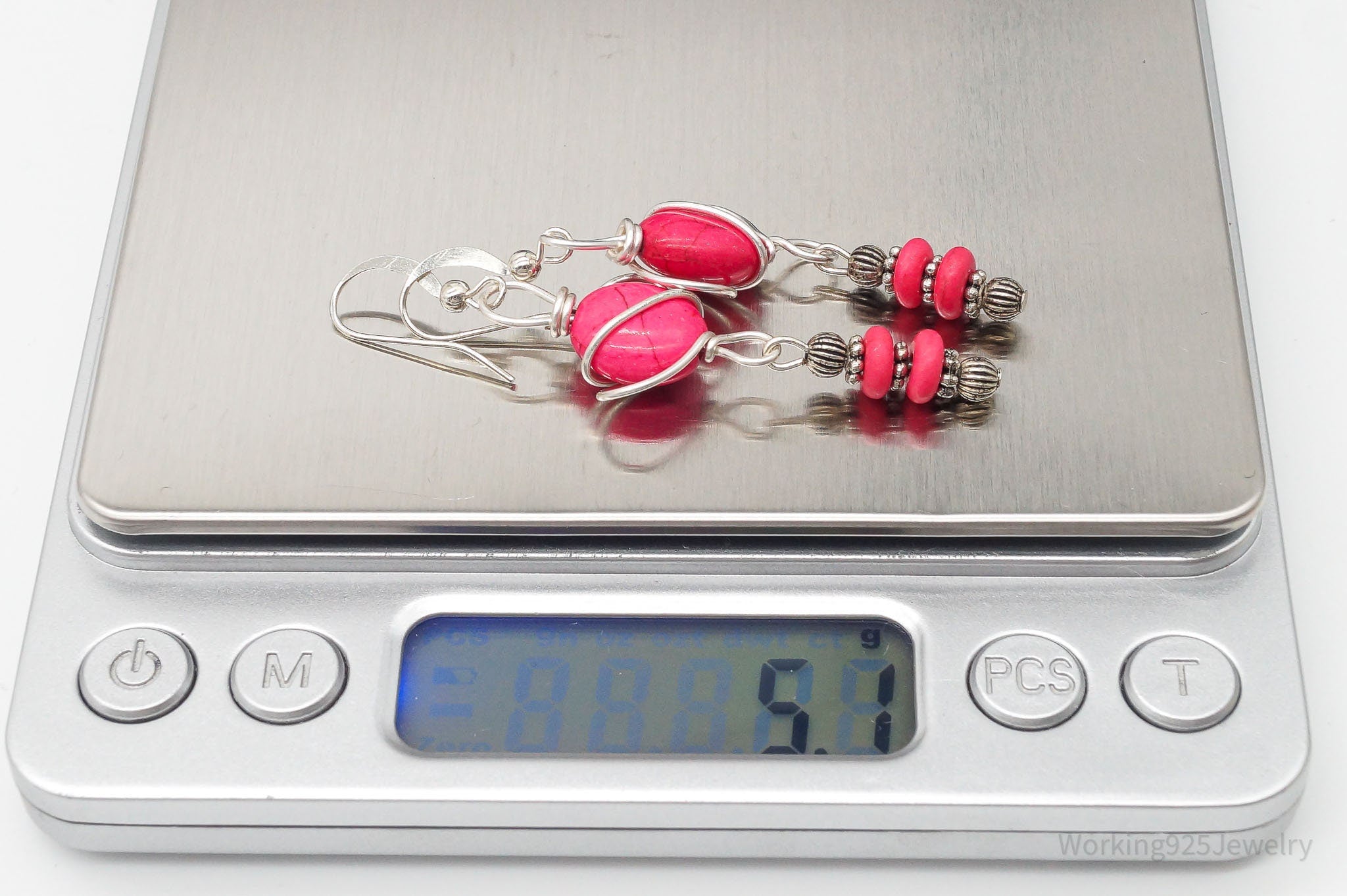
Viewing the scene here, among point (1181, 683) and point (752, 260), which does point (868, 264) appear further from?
point (1181, 683)

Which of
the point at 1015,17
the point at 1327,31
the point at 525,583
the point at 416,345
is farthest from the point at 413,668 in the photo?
the point at 1327,31

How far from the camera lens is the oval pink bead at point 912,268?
28.7 inches

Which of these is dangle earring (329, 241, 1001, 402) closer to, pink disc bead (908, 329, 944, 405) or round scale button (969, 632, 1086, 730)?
pink disc bead (908, 329, 944, 405)

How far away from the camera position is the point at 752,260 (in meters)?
0.75

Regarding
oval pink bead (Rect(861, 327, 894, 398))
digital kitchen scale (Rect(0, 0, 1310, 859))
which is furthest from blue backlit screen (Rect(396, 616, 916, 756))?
oval pink bead (Rect(861, 327, 894, 398))

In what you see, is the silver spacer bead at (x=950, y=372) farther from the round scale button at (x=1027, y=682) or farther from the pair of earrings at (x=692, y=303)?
the round scale button at (x=1027, y=682)

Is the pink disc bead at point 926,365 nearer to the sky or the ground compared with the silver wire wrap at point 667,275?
nearer to the ground

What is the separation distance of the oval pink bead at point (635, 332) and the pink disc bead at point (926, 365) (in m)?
0.10

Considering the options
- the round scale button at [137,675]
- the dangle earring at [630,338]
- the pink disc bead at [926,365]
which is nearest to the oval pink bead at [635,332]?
the dangle earring at [630,338]

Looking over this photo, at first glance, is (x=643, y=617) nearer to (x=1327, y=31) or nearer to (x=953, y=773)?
(x=953, y=773)

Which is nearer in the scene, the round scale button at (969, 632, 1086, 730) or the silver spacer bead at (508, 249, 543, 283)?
the round scale button at (969, 632, 1086, 730)

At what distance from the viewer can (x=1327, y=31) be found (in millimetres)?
997

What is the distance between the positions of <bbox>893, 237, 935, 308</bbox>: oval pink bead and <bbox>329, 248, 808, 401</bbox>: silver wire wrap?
0.19 feet

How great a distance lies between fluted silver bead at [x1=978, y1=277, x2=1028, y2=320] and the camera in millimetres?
718
